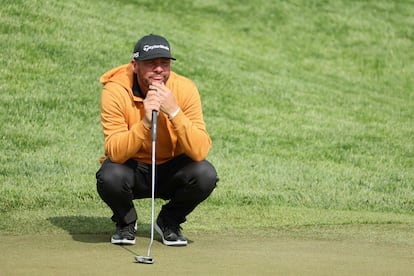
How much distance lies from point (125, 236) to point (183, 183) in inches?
21.8

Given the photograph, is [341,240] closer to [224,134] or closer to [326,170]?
[326,170]

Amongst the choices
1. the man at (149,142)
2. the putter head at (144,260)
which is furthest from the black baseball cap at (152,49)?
the putter head at (144,260)

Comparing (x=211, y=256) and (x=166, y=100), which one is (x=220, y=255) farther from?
(x=166, y=100)

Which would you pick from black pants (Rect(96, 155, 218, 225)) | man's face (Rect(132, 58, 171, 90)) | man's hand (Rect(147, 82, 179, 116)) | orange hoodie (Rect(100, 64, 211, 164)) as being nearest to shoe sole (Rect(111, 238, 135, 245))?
black pants (Rect(96, 155, 218, 225))

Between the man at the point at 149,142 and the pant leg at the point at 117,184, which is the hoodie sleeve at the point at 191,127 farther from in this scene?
the pant leg at the point at 117,184

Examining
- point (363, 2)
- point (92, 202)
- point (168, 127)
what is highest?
point (363, 2)

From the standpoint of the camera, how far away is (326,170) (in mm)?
12227

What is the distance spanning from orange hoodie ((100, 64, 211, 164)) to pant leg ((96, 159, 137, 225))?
0.07 metres

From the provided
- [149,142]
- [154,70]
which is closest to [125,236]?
[149,142]

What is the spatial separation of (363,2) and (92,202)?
1580 centimetres

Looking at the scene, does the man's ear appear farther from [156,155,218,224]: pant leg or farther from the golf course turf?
the golf course turf

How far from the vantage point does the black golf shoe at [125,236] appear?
691cm

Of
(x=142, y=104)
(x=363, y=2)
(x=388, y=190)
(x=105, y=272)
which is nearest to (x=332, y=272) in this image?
(x=105, y=272)

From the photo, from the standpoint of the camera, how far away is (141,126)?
650 cm
